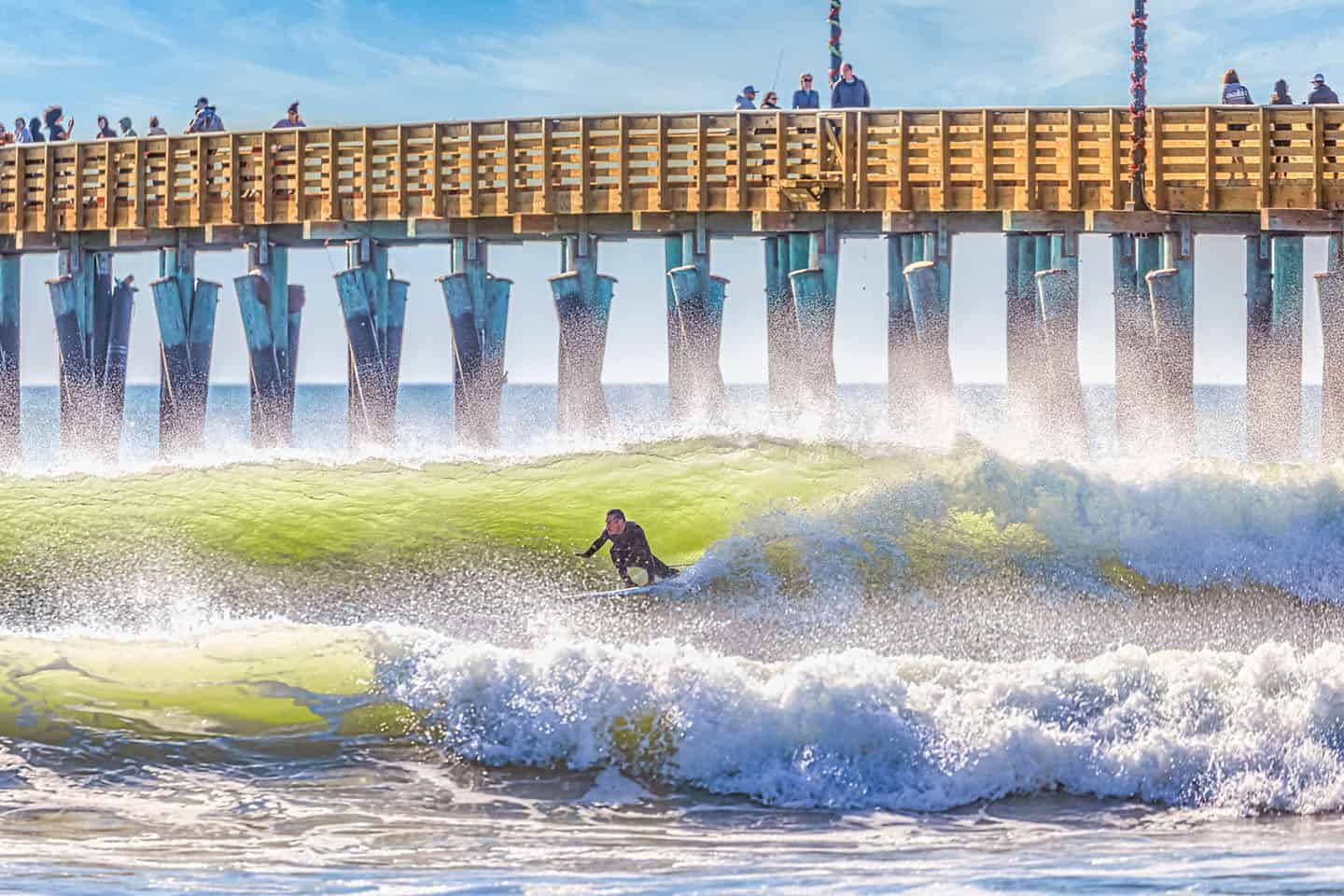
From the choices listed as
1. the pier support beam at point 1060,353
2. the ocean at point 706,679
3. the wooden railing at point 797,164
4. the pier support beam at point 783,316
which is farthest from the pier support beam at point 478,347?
the pier support beam at point 1060,353

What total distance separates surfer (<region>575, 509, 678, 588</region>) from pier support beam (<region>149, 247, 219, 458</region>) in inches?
448

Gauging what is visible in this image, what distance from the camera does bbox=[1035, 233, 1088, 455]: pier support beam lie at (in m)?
21.3

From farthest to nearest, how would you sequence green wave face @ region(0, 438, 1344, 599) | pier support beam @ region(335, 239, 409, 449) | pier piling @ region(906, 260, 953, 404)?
1. pier support beam @ region(335, 239, 409, 449)
2. pier piling @ region(906, 260, 953, 404)
3. green wave face @ region(0, 438, 1344, 599)

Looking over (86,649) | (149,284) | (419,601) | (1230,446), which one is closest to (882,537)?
(419,601)

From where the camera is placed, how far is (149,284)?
2600 cm

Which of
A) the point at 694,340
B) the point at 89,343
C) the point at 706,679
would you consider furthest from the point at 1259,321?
the point at 89,343

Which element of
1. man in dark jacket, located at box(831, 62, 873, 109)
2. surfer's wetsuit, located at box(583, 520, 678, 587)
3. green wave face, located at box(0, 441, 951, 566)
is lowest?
surfer's wetsuit, located at box(583, 520, 678, 587)

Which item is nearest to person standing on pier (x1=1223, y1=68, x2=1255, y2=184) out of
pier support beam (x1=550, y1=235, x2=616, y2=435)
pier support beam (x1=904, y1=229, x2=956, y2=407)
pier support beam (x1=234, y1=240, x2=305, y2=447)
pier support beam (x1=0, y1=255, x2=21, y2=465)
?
pier support beam (x1=904, y1=229, x2=956, y2=407)

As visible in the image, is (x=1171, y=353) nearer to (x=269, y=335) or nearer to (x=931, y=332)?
(x=931, y=332)

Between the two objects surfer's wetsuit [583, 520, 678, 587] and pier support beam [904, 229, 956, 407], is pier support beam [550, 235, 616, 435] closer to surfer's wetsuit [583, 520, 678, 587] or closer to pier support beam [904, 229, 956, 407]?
pier support beam [904, 229, 956, 407]

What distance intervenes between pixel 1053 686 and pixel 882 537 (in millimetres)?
4493

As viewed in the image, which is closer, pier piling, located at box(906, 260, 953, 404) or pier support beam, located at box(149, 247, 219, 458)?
pier piling, located at box(906, 260, 953, 404)

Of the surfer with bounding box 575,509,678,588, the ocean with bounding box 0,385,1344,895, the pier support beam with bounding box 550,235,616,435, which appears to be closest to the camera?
the ocean with bounding box 0,385,1344,895

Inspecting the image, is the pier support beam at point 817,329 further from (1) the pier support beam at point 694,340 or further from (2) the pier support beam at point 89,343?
(2) the pier support beam at point 89,343
